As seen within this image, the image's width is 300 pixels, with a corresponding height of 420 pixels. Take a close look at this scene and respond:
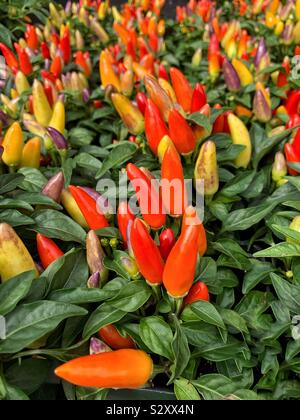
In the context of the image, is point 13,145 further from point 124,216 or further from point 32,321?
point 32,321

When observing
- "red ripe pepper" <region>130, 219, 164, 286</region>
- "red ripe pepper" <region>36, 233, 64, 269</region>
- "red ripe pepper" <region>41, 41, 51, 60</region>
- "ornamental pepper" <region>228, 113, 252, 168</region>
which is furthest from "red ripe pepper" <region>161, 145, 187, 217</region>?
"red ripe pepper" <region>41, 41, 51, 60</region>

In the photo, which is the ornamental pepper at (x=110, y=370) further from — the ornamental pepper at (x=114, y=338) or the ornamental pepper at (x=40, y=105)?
the ornamental pepper at (x=40, y=105)

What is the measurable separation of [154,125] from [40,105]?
485 mm

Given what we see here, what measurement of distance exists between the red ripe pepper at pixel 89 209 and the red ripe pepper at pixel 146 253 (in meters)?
0.19

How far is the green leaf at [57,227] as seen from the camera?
3.54 ft

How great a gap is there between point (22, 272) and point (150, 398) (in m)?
0.36

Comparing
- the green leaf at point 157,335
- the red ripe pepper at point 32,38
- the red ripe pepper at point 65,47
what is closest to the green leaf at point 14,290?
the green leaf at point 157,335

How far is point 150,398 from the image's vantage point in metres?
0.95

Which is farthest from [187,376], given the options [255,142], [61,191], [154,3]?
[154,3]

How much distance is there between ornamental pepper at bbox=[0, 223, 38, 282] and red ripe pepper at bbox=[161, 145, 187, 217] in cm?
32

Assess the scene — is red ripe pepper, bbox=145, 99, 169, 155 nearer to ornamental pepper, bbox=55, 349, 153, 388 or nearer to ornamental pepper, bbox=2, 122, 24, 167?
ornamental pepper, bbox=2, 122, 24, 167

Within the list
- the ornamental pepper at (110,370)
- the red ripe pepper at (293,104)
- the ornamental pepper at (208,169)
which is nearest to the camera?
the ornamental pepper at (110,370)

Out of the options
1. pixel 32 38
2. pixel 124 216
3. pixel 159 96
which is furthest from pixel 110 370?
pixel 32 38

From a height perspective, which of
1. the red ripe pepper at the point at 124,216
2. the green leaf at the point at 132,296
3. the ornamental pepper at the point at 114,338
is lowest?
the ornamental pepper at the point at 114,338
